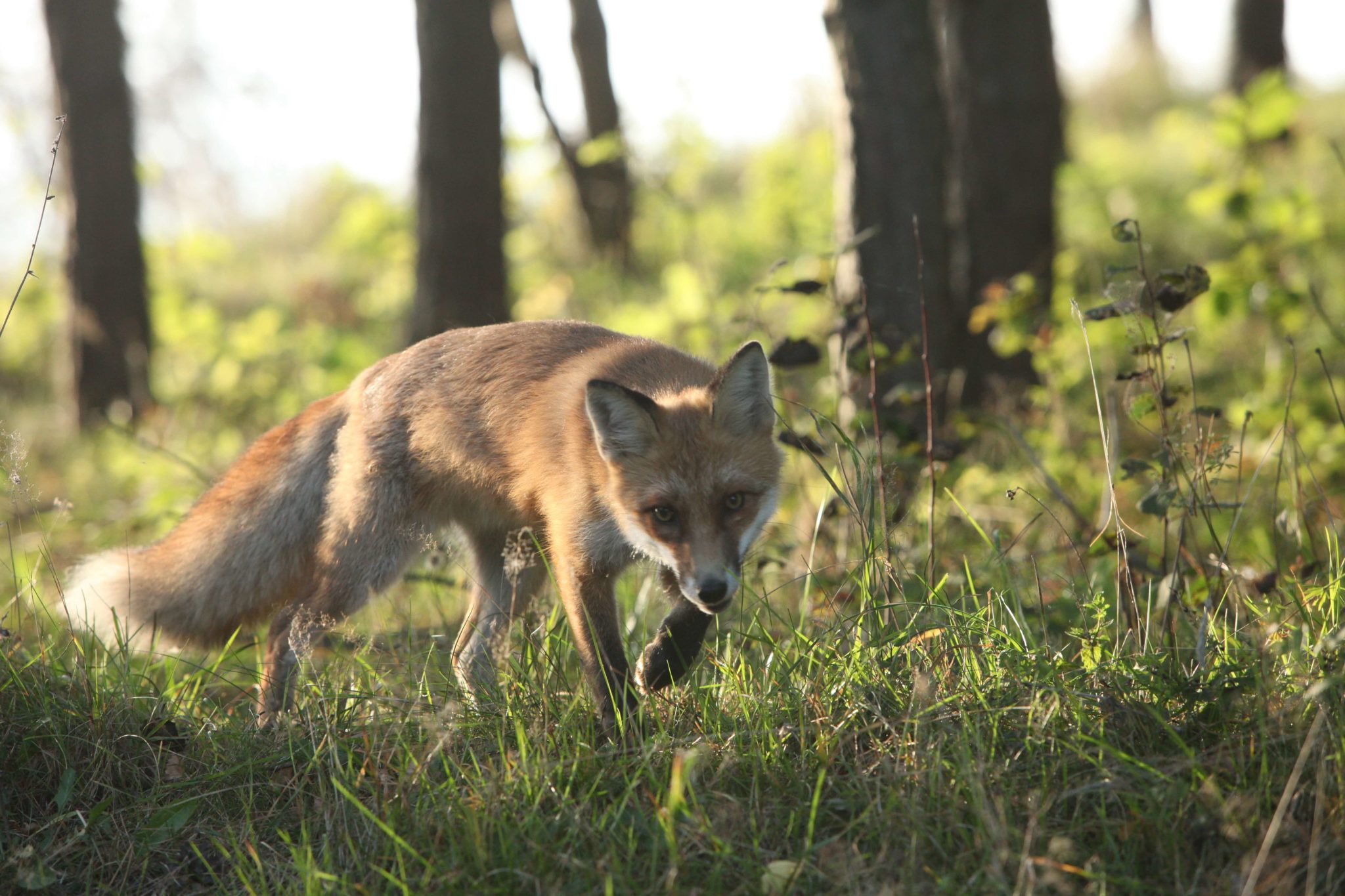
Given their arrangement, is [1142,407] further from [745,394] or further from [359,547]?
[359,547]

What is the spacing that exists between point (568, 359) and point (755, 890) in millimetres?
1988

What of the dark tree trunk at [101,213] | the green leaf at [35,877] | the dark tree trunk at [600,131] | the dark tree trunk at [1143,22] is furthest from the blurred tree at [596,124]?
the dark tree trunk at [1143,22]

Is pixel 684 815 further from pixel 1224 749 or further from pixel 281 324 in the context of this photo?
pixel 281 324

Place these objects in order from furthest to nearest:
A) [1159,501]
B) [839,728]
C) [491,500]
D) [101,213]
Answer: [101,213] → [491,500] → [1159,501] → [839,728]

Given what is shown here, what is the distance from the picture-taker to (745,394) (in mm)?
3236

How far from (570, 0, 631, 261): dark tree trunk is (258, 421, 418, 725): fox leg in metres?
9.42

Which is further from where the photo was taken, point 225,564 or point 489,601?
point 489,601

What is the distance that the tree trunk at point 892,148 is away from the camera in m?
4.86

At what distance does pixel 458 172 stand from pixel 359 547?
450 centimetres

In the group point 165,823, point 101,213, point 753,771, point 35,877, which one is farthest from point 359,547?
point 101,213

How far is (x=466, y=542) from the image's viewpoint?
4.23m

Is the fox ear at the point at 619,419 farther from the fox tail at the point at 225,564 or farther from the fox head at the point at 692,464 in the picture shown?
the fox tail at the point at 225,564

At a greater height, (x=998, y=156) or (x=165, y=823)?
(x=998, y=156)

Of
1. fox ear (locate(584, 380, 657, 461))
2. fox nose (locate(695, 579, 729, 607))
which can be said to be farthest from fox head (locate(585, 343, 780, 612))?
fox nose (locate(695, 579, 729, 607))
